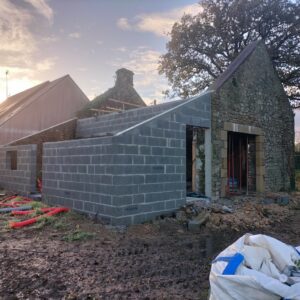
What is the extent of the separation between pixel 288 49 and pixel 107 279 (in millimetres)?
20367

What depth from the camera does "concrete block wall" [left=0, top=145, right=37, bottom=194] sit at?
10461 mm

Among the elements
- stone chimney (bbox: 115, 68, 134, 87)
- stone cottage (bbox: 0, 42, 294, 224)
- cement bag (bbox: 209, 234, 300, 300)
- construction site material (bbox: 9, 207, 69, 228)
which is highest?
stone chimney (bbox: 115, 68, 134, 87)

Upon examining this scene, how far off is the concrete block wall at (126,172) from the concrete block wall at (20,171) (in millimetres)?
1952

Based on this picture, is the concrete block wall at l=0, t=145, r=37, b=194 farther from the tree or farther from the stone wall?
the tree

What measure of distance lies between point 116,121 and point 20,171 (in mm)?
3932

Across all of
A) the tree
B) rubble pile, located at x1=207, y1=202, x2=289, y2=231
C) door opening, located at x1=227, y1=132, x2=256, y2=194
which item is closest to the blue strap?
rubble pile, located at x1=207, y1=202, x2=289, y2=231

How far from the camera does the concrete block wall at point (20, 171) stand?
10.5 meters

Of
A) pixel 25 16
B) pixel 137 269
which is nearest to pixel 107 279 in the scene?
pixel 137 269

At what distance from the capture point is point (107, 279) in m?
3.92

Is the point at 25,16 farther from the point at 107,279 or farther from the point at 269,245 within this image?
the point at 269,245

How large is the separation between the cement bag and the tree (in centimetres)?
1948

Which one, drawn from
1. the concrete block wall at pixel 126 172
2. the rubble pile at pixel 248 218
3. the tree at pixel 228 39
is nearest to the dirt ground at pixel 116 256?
the rubble pile at pixel 248 218

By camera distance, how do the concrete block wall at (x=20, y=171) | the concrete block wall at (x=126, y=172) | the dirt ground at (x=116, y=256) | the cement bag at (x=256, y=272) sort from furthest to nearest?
the concrete block wall at (x=20, y=171) < the concrete block wall at (x=126, y=172) < the dirt ground at (x=116, y=256) < the cement bag at (x=256, y=272)

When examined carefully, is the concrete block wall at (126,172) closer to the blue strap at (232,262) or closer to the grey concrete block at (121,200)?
the grey concrete block at (121,200)
